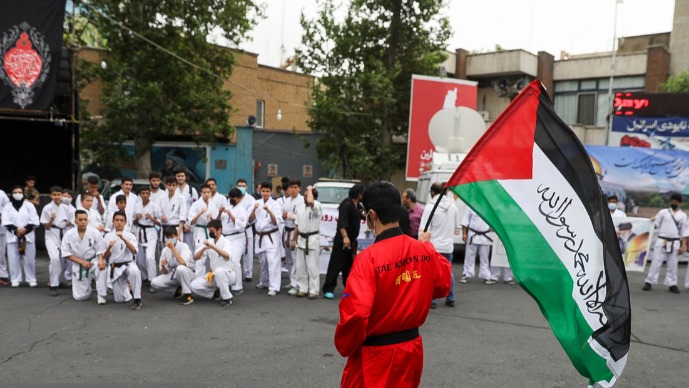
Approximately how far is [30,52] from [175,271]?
7.18 meters

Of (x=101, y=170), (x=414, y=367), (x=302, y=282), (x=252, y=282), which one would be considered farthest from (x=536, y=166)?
(x=101, y=170)

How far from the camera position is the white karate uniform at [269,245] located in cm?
944

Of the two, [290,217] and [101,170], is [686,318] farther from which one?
[101,170]

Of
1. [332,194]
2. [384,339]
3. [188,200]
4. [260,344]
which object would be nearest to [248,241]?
[188,200]

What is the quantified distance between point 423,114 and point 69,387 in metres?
16.6

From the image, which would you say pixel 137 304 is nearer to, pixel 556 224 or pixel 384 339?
pixel 384 339

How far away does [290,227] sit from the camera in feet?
33.5

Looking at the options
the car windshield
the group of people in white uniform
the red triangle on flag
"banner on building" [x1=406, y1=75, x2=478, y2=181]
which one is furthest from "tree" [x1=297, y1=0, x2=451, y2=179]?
the red triangle on flag

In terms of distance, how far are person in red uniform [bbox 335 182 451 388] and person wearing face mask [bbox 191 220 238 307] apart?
558 centimetres

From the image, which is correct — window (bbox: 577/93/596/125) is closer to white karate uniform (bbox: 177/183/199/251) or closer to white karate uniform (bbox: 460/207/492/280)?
white karate uniform (bbox: 460/207/492/280)

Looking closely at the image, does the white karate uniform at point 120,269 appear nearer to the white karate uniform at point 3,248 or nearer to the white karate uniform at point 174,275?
the white karate uniform at point 174,275

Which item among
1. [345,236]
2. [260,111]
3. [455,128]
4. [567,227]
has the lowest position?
[345,236]

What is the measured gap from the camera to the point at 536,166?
12.5 ft

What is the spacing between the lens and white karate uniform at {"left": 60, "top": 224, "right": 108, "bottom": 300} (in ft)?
28.0
